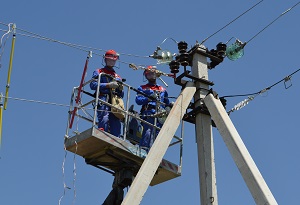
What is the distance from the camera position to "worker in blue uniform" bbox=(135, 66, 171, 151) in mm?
14695

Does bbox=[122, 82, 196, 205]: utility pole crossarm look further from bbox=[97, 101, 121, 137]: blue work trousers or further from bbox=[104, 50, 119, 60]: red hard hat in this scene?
bbox=[104, 50, 119, 60]: red hard hat

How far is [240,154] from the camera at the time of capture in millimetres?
11602

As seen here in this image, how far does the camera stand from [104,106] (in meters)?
14.3

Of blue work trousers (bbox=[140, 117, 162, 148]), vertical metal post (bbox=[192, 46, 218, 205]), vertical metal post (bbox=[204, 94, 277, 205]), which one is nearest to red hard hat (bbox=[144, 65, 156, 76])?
blue work trousers (bbox=[140, 117, 162, 148])

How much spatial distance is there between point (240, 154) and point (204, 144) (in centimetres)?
110

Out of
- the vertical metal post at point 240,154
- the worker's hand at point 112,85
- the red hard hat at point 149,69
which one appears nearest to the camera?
the vertical metal post at point 240,154

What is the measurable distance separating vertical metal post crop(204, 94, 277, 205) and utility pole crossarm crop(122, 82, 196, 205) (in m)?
0.40

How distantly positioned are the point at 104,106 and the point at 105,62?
102cm

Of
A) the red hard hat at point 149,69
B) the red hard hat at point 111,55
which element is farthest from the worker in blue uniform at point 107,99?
the red hard hat at point 149,69

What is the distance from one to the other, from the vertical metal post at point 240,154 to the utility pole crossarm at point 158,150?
15.7 inches

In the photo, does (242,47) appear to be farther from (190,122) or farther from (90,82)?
(90,82)

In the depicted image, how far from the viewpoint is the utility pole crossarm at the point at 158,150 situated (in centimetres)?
1140

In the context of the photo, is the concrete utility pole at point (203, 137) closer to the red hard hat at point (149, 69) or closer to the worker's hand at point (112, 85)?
the worker's hand at point (112, 85)

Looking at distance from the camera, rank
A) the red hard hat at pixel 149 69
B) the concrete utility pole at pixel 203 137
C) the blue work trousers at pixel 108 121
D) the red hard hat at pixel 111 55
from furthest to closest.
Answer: the red hard hat at pixel 149 69
the red hard hat at pixel 111 55
the blue work trousers at pixel 108 121
the concrete utility pole at pixel 203 137
